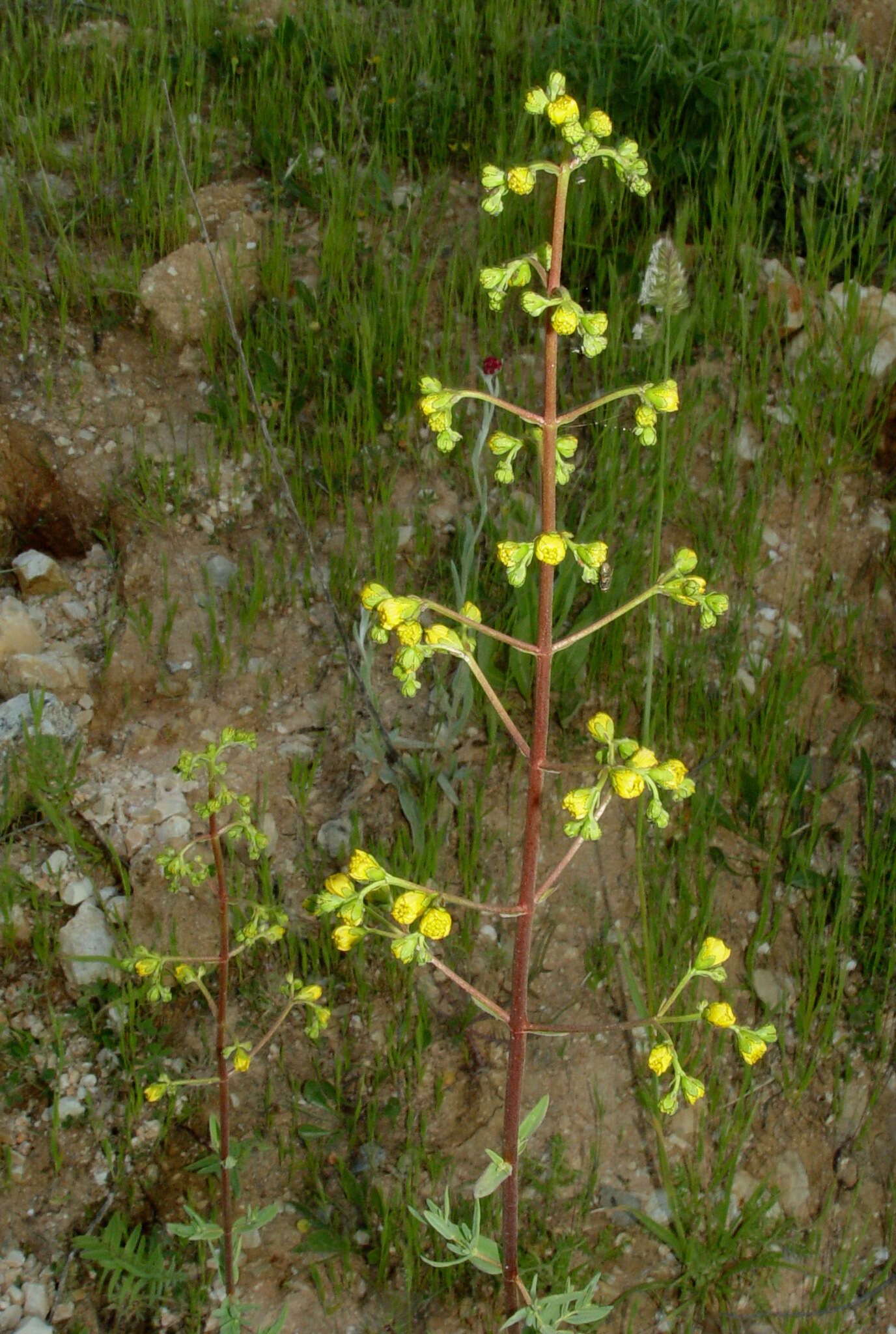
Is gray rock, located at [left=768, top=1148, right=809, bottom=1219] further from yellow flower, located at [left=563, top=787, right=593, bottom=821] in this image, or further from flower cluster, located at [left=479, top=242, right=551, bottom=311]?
flower cluster, located at [left=479, top=242, right=551, bottom=311]

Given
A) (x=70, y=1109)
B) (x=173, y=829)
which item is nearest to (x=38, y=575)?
(x=173, y=829)

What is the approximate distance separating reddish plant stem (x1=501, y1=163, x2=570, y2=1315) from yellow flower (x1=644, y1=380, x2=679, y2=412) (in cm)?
16

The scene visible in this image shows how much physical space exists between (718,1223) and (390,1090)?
803 millimetres

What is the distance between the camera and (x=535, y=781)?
5.77 feet

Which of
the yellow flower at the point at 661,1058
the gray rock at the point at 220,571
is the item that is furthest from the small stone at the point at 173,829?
the yellow flower at the point at 661,1058

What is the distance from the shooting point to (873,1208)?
8.56 feet

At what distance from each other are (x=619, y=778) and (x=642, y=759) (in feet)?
0.17

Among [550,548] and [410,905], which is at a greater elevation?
[550,548]

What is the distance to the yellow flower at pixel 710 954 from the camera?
→ 183 centimetres

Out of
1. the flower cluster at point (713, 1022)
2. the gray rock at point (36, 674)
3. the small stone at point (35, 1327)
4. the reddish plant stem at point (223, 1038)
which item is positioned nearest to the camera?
the flower cluster at point (713, 1022)

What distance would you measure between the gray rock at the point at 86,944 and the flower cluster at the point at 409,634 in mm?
1479

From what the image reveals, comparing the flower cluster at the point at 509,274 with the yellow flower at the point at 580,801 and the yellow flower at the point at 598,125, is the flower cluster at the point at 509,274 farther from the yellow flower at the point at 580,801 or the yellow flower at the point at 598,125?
the yellow flower at the point at 580,801

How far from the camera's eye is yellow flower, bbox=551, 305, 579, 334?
5.23ft

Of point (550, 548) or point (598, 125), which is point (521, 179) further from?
point (550, 548)
